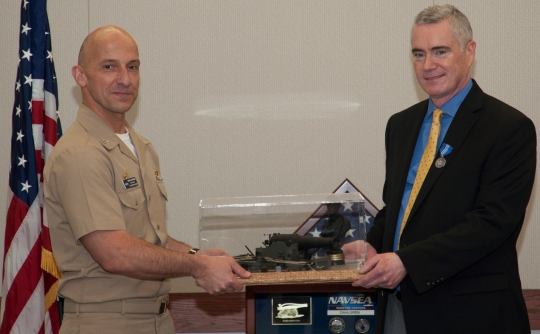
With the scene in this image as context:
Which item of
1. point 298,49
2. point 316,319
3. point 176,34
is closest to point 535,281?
point 316,319

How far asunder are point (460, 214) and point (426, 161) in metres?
0.27

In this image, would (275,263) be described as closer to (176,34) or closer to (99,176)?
(99,176)

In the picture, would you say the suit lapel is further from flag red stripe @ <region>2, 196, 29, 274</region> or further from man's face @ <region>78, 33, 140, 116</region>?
flag red stripe @ <region>2, 196, 29, 274</region>

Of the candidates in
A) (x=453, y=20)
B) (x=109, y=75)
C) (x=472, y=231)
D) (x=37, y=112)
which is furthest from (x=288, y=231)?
(x=37, y=112)

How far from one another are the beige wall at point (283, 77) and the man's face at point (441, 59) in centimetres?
139

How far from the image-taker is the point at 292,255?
2688 millimetres

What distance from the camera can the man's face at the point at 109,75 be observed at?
2.74 metres

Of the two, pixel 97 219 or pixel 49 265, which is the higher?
pixel 97 219

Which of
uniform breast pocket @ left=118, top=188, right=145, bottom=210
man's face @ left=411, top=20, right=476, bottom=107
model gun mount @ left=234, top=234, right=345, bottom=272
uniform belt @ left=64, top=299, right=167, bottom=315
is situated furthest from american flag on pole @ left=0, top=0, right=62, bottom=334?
man's face @ left=411, top=20, right=476, bottom=107

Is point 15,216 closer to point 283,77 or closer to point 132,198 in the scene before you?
point 132,198

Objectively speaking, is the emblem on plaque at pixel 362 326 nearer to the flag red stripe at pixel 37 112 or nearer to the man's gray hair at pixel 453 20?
the man's gray hair at pixel 453 20

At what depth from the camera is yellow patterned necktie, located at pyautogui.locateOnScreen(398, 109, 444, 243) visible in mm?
2631

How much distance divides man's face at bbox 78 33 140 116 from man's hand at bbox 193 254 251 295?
2.53ft

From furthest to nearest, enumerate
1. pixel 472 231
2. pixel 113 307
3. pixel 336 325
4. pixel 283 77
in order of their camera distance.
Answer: pixel 283 77 → pixel 336 325 → pixel 113 307 → pixel 472 231
